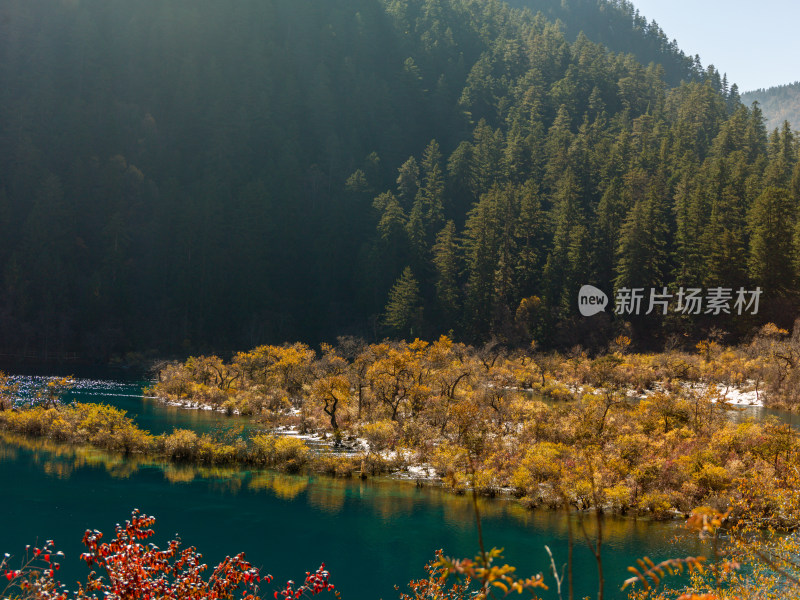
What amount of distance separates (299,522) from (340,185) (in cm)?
9426

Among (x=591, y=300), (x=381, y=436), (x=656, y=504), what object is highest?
(x=591, y=300)

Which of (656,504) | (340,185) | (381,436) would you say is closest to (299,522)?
(381,436)

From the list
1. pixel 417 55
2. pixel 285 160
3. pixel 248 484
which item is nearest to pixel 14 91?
pixel 285 160

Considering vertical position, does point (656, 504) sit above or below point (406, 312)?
below

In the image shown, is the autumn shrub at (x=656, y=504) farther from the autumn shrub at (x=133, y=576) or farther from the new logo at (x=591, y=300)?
the new logo at (x=591, y=300)

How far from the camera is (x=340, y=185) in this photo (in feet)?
366

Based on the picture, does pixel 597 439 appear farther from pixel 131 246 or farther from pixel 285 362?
pixel 131 246

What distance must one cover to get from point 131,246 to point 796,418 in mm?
90349

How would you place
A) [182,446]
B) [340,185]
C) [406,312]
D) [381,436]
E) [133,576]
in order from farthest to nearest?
[340,185] < [406,312] < [381,436] < [182,446] < [133,576]

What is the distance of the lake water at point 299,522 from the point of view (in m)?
18.2

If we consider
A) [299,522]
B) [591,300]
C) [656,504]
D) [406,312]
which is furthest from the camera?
[406,312]

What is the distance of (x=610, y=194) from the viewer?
8344cm

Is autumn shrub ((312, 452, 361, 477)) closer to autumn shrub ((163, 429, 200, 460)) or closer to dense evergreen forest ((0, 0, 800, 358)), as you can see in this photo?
autumn shrub ((163, 429, 200, 460))

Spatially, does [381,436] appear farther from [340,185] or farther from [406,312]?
[340,185]
